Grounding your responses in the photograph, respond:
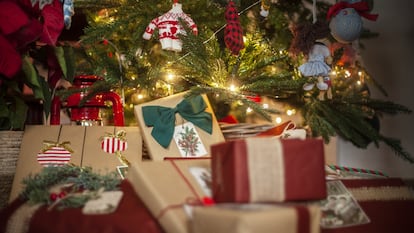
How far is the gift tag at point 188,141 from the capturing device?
1.08m

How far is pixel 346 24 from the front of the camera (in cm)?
113

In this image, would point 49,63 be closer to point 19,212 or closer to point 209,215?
point 19,212

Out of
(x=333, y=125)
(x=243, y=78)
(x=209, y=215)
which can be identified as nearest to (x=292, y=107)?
(x=333, y=125)

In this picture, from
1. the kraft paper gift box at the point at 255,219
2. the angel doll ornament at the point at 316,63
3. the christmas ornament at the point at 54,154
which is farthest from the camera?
the angel doll ornament at the point at 316,63

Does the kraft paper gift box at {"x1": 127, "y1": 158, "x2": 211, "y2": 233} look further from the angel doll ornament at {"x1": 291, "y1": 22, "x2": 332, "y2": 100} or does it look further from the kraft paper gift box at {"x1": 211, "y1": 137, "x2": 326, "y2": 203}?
the angel doll ornament at {"x1": 291, "y1": 22, "x2": 332, "y2": 100}

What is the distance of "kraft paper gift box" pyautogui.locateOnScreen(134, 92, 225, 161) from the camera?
41.2 inches

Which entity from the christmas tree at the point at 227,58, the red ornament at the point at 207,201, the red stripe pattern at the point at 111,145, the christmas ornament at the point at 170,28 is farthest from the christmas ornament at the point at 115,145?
the red ornament at the point at 207,201

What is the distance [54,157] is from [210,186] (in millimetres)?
432

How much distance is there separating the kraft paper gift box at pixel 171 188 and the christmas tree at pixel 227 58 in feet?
1.02

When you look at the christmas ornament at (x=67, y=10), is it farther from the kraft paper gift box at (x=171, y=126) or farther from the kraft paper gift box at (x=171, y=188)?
the kraft paper gift box at (x=171, y=188)

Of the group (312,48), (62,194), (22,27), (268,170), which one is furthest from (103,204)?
(312,48)

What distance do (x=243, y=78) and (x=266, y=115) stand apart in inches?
6.4

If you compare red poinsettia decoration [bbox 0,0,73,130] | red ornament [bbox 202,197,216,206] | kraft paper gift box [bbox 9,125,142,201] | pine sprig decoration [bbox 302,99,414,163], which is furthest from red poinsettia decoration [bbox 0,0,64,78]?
pine sprig decoration [bbox 302,99,414,163]

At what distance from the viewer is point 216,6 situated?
50.9 inches
